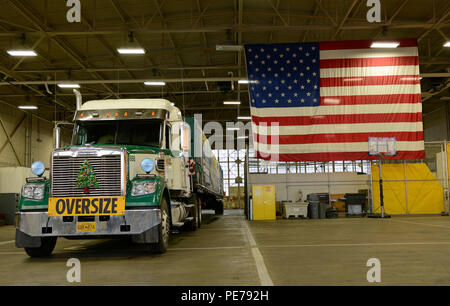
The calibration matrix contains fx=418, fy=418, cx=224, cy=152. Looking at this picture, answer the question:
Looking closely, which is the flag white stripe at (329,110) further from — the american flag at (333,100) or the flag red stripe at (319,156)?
the flag red stripe at (319,156)

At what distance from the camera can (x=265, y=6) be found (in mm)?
18578

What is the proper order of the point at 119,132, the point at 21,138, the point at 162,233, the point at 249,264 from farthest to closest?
1. the point at 21,138
2. the point at 119,132
3. the point at 162,233
4. the point at 249,264

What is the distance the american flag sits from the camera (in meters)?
17.0

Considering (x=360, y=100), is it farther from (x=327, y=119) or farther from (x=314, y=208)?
(x=314, y=208)

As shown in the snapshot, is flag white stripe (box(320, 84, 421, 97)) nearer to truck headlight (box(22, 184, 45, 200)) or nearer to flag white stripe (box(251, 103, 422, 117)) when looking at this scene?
flag white stripe (box(251, 103, 422, 117))

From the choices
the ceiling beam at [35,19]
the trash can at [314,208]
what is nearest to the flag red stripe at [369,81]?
the trash can at [314,208]

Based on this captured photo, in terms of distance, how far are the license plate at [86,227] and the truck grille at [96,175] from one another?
0.51 meters

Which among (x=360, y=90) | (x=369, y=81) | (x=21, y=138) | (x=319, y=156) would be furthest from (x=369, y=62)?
(x=21, y=138)

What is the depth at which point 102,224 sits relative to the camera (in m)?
7.16

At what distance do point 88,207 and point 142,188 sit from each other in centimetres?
97

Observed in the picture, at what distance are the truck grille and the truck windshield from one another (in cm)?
159
